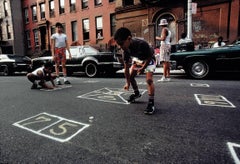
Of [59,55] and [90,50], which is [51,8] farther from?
[59,55]

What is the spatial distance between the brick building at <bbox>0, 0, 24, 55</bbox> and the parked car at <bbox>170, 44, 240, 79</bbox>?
25.7m

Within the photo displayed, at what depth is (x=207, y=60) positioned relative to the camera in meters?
7.48

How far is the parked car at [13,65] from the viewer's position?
12.8 metres

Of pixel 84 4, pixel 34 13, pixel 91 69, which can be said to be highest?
pixel 34 13

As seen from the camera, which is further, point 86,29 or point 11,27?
point 11,27

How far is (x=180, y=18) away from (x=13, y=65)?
38.8 ft

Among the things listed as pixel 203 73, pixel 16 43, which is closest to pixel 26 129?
pixel 203 73

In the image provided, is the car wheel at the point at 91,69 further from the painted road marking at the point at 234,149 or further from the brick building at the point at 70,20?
the brick building at the point at 70,20

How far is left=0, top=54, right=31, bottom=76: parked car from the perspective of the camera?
12.8 metres

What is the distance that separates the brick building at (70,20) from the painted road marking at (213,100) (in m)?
15.6

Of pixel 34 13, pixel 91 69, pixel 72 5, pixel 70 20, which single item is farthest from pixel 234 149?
pixel 34 13

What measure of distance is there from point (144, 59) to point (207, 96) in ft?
6.66

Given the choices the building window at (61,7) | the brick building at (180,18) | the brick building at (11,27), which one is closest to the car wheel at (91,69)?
the brick building at (180,18)

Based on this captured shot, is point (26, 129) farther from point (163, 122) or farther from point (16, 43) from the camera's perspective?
point (16, 43)
